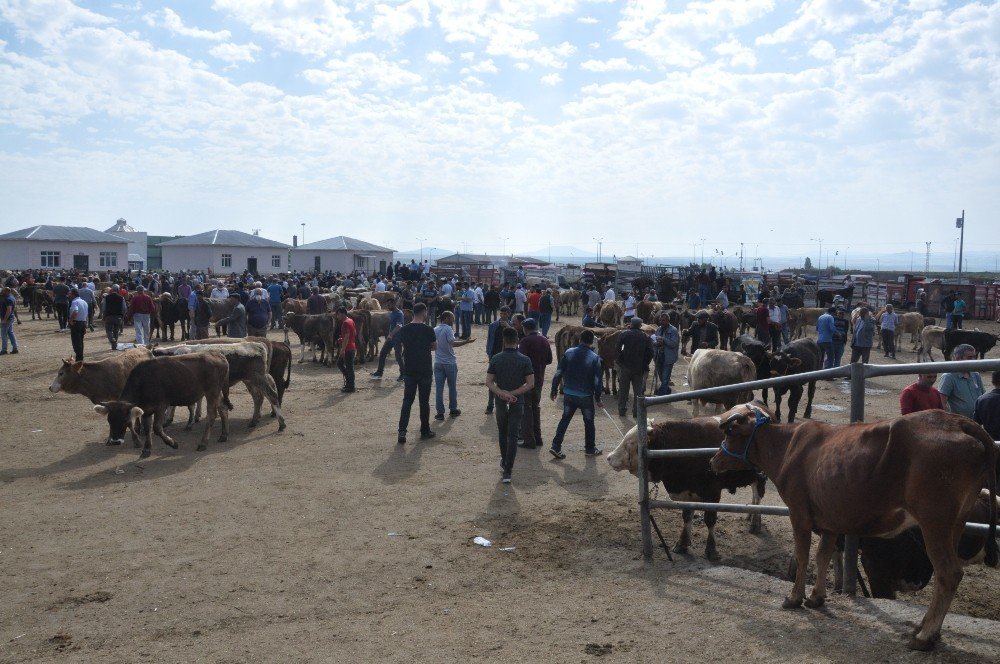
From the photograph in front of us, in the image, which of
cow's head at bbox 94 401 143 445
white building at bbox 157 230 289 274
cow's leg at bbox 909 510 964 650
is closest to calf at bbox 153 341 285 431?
cow's head at bbox 94 401 143 445

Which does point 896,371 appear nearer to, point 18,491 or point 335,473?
point 335,473

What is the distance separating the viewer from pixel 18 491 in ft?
30.3

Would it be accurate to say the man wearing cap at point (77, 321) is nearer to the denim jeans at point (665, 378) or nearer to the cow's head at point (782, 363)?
the denim jeans at point (665, 378)

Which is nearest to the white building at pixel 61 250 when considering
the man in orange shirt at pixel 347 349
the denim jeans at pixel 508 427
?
the man in orange shirt at pixel 347 349

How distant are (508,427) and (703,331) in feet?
31.8

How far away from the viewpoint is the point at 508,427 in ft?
31.1

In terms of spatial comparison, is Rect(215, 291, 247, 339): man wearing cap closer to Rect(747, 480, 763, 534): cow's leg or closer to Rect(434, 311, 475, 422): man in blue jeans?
Rect(434, 311, 475, 422): man in blue jeans

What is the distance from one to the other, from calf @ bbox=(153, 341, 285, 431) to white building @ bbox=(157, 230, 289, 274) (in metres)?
51.8

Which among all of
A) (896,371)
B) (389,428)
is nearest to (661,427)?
(896,371)

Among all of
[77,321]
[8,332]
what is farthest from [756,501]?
[8,332]

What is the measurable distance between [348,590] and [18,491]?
5.35m

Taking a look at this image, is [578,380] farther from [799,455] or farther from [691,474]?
[799,455]

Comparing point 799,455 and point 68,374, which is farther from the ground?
point 799,455

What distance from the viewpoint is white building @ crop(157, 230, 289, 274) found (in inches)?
2485
